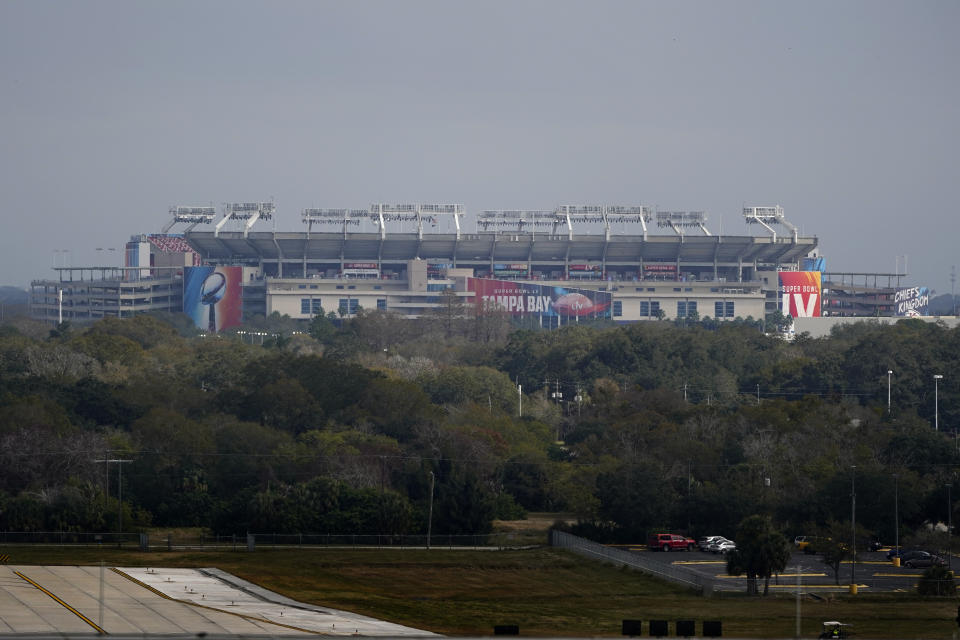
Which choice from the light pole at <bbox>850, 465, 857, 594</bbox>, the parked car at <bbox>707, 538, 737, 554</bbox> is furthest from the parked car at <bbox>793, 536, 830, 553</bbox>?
the parked car at <bbox>707, 538, 737, 554</bbox>

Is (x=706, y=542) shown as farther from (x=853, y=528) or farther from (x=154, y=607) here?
(x=154, y=607)

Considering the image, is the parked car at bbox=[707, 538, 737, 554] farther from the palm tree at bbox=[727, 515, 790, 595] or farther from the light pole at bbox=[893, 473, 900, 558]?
the palm tree at bbox=[727, 515, 790, 595]

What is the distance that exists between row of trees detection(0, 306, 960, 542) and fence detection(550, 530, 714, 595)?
16.5 ft

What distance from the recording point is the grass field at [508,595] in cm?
5400

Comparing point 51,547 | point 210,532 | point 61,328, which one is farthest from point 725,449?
point 61,328

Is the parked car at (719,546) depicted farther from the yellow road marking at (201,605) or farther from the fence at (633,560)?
the yellow road marking at (201,605)

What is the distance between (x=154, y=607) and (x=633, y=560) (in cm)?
2681

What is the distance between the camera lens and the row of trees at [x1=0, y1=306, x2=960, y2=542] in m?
81.7

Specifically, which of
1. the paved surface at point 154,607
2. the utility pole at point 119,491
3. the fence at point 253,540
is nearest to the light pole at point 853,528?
the fence at point 253,540

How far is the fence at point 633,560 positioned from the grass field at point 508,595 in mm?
756

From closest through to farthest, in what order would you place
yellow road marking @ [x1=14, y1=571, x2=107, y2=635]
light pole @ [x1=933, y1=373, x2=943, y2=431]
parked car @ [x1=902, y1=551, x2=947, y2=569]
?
yellow road marking @ [x1=14, y1=571, x2=107, y2=635] → parked car @ [x1=902, y1=551, x2=947, y2=569] → light pole @ [x1=933, y1=373, x2=943, y2=431]

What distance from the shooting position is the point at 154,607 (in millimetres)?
52156

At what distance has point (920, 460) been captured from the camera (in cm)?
8931

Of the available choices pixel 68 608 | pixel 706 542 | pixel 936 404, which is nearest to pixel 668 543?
pixel 706 542
